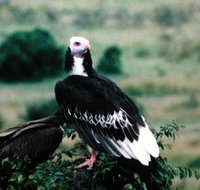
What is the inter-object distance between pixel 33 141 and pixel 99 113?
573 mm

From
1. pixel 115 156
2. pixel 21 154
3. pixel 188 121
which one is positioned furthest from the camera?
pixel 188 121

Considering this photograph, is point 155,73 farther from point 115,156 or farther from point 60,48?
point 115,156

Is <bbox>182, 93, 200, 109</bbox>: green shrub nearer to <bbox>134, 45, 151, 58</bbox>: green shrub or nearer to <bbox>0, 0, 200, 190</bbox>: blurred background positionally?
<bbox>0, 0, 200, 190</bbox>: blurred background

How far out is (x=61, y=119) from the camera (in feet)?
18.8

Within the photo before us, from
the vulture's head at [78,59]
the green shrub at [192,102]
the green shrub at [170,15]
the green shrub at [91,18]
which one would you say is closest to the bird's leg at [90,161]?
the vulture's head at [78,59]

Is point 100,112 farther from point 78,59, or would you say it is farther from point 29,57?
point 29,57

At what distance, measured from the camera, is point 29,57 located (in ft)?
31.0

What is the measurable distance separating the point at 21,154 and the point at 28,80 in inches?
157

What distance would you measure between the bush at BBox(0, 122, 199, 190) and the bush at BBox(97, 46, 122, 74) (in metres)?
4.14

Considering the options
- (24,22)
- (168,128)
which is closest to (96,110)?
(168,128)

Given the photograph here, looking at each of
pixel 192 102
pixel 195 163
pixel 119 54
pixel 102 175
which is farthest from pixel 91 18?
pixel 102 175

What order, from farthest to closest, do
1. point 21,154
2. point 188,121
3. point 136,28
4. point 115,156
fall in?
point 136,28, point 188,121, point 21,154, point 115,156

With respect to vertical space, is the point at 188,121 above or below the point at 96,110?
below

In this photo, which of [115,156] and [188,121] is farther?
[188,121]
